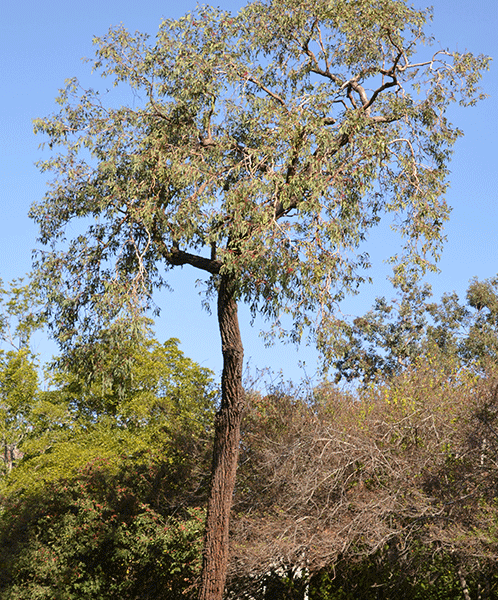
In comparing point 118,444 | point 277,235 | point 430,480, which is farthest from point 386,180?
point 118,444

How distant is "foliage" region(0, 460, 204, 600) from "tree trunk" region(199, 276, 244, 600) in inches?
64.8

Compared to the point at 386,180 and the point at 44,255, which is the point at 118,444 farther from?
the point at 386,180

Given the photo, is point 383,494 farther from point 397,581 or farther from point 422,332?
point 422,332

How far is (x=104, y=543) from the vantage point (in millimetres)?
15734

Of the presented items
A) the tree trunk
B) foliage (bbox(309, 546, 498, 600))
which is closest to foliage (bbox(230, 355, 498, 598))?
foliage (bbox(309, 546, 498, 600))

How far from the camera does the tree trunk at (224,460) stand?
1212 cm

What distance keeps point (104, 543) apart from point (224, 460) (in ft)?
16.7

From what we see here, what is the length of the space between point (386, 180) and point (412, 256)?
6.56 feet

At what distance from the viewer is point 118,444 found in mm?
26938

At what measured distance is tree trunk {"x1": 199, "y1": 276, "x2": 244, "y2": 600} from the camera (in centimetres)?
1212

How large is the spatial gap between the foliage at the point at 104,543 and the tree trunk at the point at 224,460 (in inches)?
64.8

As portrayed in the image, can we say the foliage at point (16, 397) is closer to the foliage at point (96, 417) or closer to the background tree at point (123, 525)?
the foliage at point (96, 417)

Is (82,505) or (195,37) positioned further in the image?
(82,505)

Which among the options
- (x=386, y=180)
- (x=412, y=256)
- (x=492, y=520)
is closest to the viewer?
(x=492, y=520)
